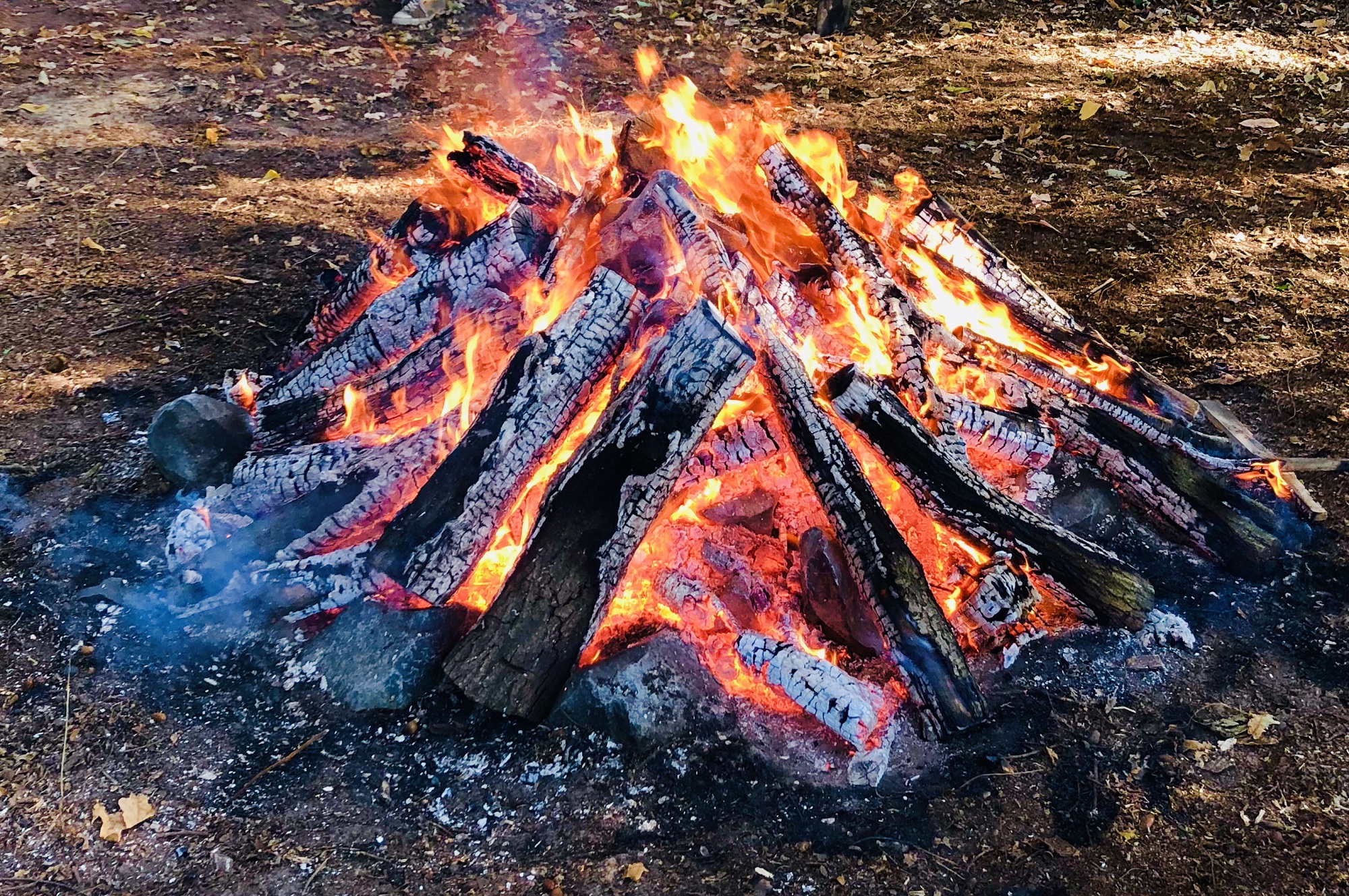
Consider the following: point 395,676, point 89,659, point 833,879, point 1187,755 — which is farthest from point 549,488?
point 1187,755

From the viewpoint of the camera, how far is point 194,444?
4.46 meters

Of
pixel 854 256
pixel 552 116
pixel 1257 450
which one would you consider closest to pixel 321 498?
pixel 854 256

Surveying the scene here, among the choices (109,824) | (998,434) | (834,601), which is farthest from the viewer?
(998,434)

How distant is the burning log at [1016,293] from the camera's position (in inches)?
191

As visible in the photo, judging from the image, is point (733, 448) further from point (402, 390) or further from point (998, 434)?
point (402, 390)

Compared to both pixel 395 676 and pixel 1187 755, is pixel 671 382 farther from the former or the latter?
pixel 1187 755

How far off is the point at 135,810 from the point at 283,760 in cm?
48

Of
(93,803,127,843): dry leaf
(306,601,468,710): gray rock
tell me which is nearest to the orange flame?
(306,601,468,710): gray rock

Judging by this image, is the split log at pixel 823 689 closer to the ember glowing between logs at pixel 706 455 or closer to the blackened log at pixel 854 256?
the ember glowing between logs at pixel 706 455

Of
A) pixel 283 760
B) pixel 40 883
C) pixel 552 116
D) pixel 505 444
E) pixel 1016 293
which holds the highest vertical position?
pixel 1016 293

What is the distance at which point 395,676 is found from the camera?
3605 mm

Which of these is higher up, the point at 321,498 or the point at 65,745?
the point at 321,498

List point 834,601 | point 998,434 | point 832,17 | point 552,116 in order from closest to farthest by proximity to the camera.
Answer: point 834,601
point 998,434
point 552,116
point 832,17

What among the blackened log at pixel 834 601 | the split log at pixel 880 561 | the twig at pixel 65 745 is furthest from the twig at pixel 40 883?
the split log at pixel 880 561
